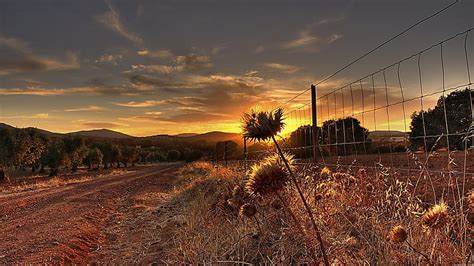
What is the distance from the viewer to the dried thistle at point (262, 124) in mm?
2452

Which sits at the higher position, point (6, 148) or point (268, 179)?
point (6, 148)

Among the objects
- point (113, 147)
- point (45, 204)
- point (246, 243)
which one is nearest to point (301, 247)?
point (246, 243)

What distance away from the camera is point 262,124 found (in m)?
2.44

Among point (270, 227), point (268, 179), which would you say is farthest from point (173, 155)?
point (268, 179)

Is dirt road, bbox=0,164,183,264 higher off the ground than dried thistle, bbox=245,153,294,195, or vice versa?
dried thistle, bbox=245,153,294,195

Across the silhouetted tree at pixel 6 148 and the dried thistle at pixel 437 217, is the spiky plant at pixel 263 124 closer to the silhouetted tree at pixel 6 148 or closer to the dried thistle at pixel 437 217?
the dried thistle at pixel 437 217

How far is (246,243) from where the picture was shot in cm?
470

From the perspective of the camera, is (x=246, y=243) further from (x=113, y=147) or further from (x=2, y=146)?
(x=113, y=147)

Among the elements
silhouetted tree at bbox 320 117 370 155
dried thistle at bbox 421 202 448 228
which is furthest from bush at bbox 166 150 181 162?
dried thistle at bbox 421 202 448 228

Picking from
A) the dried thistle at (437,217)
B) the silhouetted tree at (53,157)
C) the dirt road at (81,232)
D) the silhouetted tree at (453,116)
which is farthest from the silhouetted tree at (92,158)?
the dried thistle at (437,217)

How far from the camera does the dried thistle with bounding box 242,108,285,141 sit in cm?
245

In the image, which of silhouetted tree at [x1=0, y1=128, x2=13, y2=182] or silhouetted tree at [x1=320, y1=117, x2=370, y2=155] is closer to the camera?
silhouetted tree at [x1=320, y1=117, x2=370, y2=155]

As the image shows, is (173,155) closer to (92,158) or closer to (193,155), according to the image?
(193,155)

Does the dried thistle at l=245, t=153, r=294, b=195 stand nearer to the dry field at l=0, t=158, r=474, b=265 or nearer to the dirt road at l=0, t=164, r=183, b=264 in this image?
the dry field at l=0, t=158, r=474, b=265
